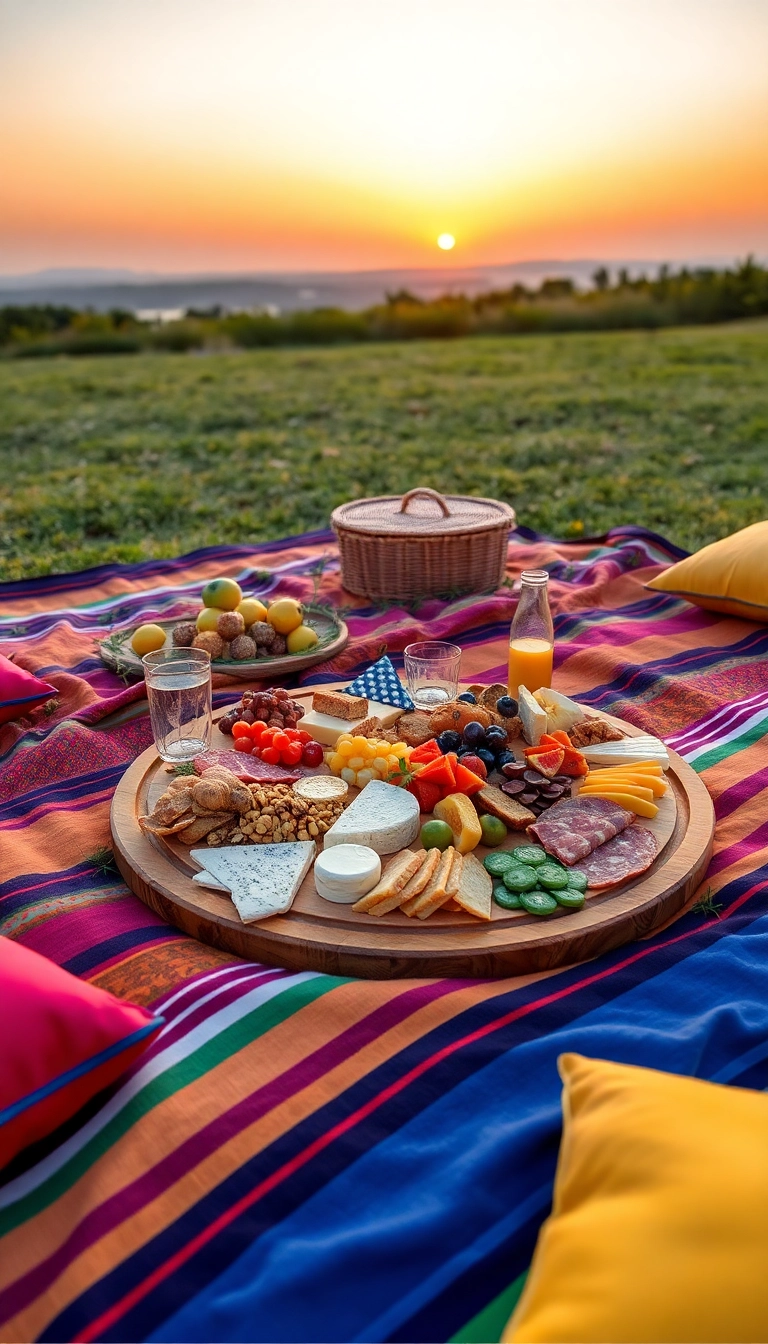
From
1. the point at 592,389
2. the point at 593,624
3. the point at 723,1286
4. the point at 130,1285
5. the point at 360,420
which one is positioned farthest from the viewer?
the point at 592,389

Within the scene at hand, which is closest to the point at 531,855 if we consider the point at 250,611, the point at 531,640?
the point at 531,640

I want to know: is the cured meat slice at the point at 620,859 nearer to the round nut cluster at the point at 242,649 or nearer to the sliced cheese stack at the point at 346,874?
the sliced cheese stack at the point at 346,874

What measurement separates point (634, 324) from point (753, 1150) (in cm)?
2132

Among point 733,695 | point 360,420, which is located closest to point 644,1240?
point 733,695

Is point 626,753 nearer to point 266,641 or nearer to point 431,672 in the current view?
point 431,672

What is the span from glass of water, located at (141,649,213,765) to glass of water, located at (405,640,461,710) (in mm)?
641

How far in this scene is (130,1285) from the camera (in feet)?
5.34

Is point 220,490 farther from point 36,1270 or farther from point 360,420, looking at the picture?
point 36,1270

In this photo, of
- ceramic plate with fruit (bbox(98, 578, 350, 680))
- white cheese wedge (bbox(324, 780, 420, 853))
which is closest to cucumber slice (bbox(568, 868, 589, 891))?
white cheese wedge (bbox(324, 780, 420, 853))

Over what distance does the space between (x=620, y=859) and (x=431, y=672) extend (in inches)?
37.5

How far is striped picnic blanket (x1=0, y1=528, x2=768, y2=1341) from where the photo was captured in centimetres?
160

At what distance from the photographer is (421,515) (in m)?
5.08

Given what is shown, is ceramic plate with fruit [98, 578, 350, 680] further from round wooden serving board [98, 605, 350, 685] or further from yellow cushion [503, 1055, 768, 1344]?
yellow cushion [503, 1055, 768, 1344]

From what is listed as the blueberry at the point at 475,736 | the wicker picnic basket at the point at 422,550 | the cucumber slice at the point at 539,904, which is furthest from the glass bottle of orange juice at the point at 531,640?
the wicker picnic basket at the point at 422,550
